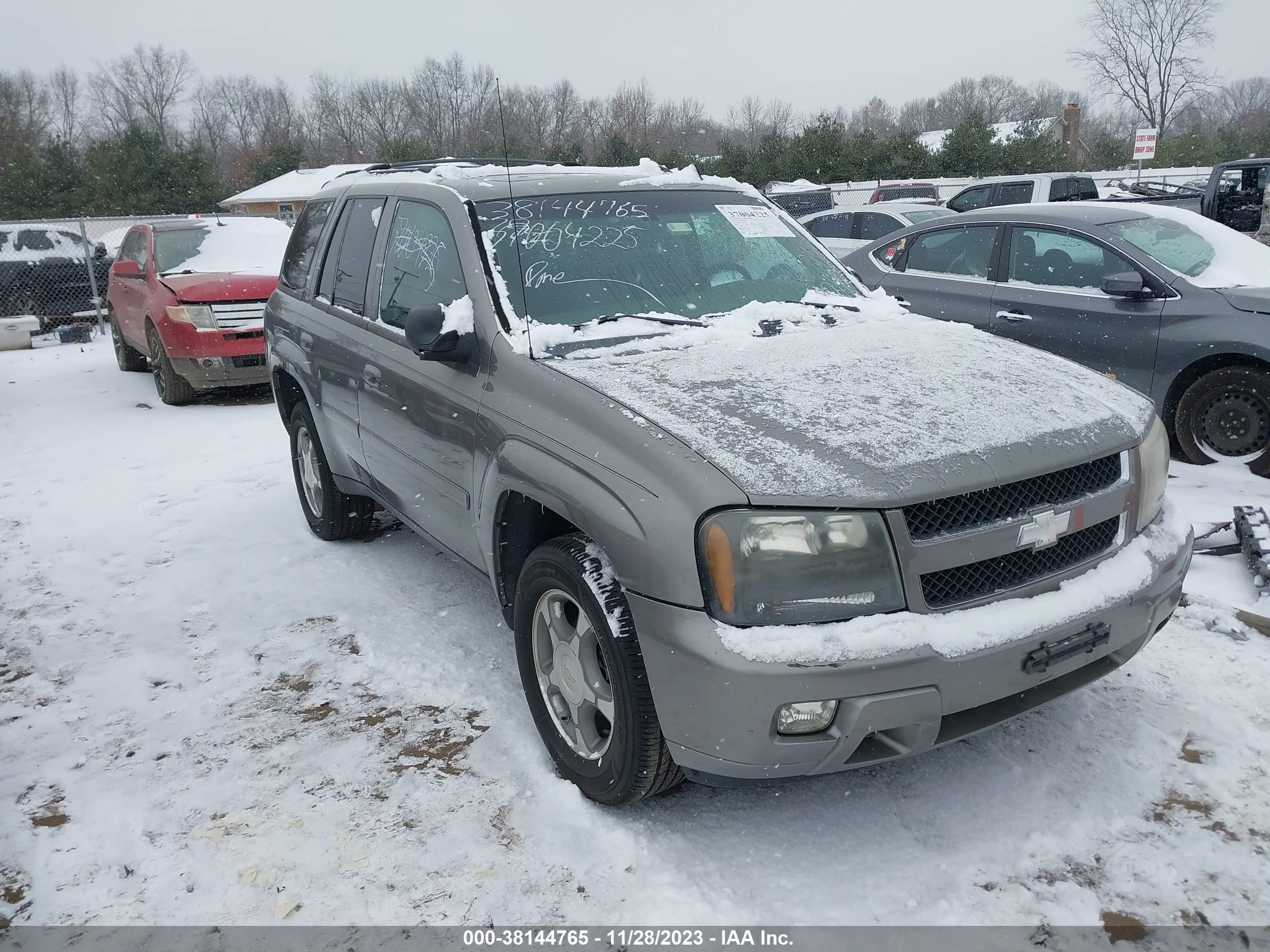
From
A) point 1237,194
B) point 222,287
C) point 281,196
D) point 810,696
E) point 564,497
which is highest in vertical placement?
point 281,196

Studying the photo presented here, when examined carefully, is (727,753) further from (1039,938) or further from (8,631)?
(8,631)

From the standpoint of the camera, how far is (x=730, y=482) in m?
2.16

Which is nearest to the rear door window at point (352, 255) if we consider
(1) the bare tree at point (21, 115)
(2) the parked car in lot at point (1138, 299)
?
(2) the parked car in lot at point (1138, 299)

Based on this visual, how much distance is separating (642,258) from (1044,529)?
1754 mm

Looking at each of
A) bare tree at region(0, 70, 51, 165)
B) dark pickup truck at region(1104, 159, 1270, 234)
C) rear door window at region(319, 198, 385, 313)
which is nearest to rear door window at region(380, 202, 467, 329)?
rear door window at region(319, 198, 385, 313)

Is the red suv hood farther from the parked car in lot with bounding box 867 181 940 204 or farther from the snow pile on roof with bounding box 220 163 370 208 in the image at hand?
the snow pile on roof with bounding box 220 163 370 208

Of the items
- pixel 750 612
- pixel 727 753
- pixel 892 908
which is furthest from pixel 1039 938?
pixel 750 612

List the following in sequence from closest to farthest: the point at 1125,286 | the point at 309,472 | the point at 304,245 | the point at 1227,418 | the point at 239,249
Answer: the point at 304,245 < the point at 309,472 < the point at 1227,418 < the point at 1125,286 < the point at 239,249

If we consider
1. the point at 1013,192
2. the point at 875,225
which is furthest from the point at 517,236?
the point at 1013,192

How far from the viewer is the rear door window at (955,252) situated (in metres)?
6.50

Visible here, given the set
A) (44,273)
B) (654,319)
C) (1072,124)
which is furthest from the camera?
(1072,124)

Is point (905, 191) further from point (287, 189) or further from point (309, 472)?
point (287, 189)

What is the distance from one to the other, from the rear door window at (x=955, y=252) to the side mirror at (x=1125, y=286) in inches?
39.3

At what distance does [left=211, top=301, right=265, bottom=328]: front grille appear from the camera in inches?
355
